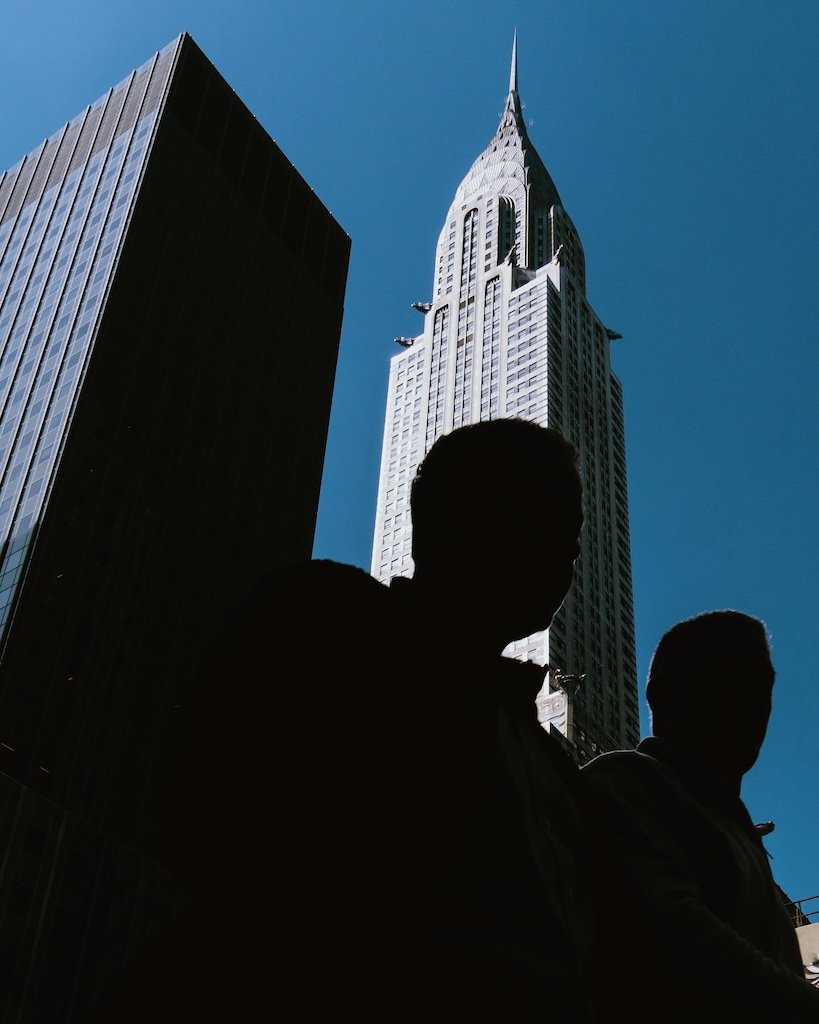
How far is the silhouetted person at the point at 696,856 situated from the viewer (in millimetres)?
2369

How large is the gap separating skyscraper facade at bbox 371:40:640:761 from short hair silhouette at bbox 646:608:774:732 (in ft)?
250

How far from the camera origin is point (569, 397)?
333 feet

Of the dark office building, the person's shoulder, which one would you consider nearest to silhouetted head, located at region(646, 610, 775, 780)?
the person's shoulder

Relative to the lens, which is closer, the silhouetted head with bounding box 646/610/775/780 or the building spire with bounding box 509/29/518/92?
the silhouetted head with bounding box 646/610/775/780

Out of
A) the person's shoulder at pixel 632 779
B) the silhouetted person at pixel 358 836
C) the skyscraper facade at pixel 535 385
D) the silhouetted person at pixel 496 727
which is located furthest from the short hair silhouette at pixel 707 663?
the skyscraper facade at pixel 535 385

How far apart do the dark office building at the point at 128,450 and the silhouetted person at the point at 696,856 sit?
46.8m

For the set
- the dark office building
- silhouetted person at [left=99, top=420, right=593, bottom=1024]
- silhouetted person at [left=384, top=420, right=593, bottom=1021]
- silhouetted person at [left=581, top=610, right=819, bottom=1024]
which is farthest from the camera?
the dark office building

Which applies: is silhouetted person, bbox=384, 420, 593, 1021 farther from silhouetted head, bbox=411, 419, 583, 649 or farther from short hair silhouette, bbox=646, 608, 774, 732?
short hair silhouette, bbox=646, 608, 774, 732

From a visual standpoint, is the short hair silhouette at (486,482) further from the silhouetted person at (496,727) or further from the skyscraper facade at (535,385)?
the skyscraper facade at (535,385)

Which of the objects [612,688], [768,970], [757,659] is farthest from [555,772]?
[612,688]

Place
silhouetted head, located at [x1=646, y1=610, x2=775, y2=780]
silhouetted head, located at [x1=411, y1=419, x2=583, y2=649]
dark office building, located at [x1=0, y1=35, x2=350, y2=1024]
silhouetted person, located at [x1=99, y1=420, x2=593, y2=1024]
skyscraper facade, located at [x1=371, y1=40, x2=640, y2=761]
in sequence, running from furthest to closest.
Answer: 1. skyscraper facade, located at [x1=371, y1=40, x2=640, y2=761]
2. dark office building, located at [x1=0, y1=35, x2=350, y2=1024]
3. silhouetted head, located at [x1=646, y1=610, x2=775, y2=780]
4. silhouetted head, located at [x1=411, y1=419, x2=583, y2=649]
5. silhouetted person, located at [x1=99, y1=420, x2=593, y2=1024]

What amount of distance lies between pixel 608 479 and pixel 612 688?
24656 millimetres

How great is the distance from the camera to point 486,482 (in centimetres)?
271

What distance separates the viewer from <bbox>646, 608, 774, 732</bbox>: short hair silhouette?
11.0 feet
